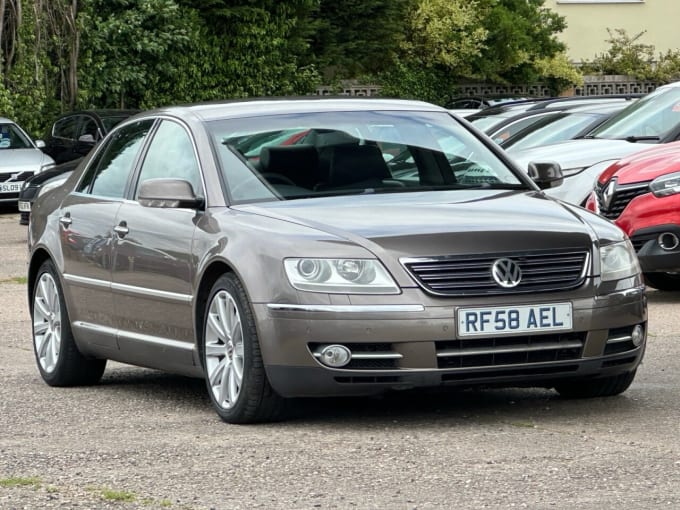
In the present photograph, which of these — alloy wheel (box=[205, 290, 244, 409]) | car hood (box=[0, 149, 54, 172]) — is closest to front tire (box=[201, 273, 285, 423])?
alloy wheel (box=[205, 290, 244, 409])

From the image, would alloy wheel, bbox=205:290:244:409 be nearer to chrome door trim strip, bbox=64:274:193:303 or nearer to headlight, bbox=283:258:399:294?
chrome door trim strip, bbox=64:274:193:303

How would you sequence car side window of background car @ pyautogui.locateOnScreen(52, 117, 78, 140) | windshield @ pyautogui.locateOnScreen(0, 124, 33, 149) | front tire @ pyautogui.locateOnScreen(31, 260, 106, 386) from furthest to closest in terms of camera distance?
car side window of background car @ pyautogui.locateOnScreen(52, 117, 78, 140) → windshield @ pyautogui.locateOnScreen(0, 124, 33, 149) → front tire @ pyautogui.locateOnScreen(31, 260, 106, 386)

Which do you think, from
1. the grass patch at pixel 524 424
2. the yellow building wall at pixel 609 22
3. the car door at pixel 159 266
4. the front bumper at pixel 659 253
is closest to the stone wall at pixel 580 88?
the yellow building wall at pixel 609 22

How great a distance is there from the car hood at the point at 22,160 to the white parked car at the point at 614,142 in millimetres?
11733

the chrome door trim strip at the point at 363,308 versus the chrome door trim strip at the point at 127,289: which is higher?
the chrome door trim strip at the point at 363,308

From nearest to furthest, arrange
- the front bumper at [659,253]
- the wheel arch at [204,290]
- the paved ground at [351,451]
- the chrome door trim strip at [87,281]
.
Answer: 1. the paved ground at [351,451]
2. the wheel arch at [204,290]
3. the chrome door trim strip at [87,281]
4. the front bumper at [659,253]

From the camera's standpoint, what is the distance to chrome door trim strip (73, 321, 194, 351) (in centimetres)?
785

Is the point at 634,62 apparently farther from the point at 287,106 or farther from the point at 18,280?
the point at 287,106

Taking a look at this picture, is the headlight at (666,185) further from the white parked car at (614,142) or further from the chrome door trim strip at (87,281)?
the chrome door trim strip at (87,281)

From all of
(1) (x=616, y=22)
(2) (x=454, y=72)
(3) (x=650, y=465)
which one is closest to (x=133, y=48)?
(2) (x=454, y=72)

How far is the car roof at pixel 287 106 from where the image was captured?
8.35 m

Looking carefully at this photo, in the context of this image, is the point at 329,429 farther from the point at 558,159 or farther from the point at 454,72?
the point at 454,72

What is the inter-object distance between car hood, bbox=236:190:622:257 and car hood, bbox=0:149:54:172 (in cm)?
1872

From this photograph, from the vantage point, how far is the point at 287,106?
8.43m
